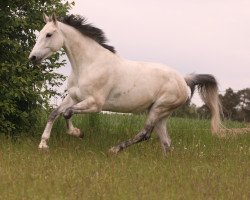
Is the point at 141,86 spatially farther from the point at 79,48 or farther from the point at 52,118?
the point at 52,118

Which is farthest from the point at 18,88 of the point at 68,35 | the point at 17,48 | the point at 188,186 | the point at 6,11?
the point at 188,186

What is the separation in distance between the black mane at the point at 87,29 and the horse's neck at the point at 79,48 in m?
0.11

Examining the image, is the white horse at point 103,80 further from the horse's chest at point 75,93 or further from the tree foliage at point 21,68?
the tree foliage at point 21,68

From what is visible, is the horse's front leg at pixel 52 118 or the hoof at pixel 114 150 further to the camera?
the hoof at pixel 114 150

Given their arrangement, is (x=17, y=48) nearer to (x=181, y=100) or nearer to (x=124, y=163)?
(x=181, y=100)

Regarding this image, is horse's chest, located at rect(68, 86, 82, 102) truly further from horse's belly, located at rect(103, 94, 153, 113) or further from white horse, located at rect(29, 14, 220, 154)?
horse's belly, located at rect(103, 94, 153, 113)

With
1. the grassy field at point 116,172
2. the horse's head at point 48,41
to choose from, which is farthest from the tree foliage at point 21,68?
the horse's head at point 48,41

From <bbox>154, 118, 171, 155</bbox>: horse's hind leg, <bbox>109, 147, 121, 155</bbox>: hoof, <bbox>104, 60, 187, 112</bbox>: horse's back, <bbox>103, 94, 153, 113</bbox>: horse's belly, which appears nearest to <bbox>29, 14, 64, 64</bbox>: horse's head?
<bbox>104, 60, 187, 112</bbox>: horse's back

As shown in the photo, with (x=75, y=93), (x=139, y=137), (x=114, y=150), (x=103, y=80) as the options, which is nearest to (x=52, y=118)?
(x=75, y=93)

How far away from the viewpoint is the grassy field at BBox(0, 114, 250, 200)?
729 cm

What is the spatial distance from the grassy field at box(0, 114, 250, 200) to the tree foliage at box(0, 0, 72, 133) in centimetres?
62

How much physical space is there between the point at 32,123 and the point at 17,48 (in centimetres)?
191

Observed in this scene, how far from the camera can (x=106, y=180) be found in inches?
308

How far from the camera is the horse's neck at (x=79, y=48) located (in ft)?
35.3
